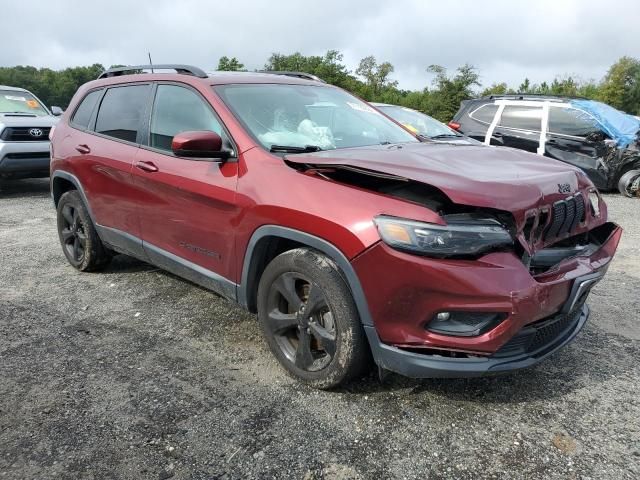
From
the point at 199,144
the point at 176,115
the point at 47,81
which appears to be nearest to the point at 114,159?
the point at 176,115

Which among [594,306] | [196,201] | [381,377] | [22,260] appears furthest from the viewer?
[22,260]

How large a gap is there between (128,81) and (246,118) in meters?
1.59

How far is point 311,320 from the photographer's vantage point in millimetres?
2775

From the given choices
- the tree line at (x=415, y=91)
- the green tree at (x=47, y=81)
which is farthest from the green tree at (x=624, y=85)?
the green tree at (x=47, y=81)

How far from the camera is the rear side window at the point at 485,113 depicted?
9805 mm

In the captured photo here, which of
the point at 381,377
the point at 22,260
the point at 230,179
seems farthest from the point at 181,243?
the point at 22,260

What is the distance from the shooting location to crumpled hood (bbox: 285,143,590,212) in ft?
7.70

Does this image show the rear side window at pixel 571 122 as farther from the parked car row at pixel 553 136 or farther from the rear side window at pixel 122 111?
the rear side window at pixel 122 111

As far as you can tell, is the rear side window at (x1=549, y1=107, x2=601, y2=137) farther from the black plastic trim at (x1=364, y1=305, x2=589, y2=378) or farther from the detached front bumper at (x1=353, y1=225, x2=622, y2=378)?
the black plastic trim at (x1=364, y1=305, x2=589, y2=378)

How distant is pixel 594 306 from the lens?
407 cm

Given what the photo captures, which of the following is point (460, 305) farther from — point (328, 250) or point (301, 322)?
point (301, 322)

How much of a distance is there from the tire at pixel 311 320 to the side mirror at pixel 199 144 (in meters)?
0.76

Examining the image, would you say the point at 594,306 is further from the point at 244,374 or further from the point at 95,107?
the point at 95,107

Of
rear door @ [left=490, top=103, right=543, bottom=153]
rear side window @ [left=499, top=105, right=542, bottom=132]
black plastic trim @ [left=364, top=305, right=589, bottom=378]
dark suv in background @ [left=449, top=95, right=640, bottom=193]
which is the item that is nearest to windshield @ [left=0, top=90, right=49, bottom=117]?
dark suv in background @ [left=449, top=95, right=640, bottom=193]
